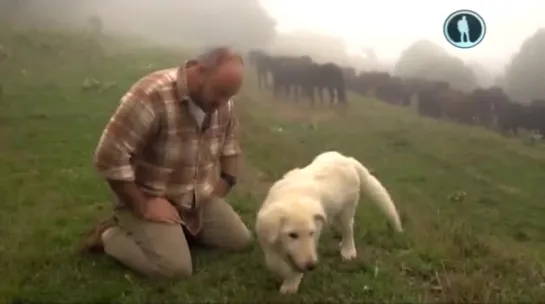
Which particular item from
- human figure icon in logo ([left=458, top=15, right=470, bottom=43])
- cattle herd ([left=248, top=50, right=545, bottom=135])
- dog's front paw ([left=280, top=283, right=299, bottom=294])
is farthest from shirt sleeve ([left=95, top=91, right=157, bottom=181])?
cattle herd ([left=248, top=50, right=545, bottom=135])

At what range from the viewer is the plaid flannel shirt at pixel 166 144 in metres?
4.00

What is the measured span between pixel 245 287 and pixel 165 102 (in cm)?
106

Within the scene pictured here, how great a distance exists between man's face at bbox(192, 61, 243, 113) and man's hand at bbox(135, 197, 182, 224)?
620 mm

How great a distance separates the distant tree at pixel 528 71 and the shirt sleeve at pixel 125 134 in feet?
14.7

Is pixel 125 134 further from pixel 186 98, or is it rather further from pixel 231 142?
pixel 231 142

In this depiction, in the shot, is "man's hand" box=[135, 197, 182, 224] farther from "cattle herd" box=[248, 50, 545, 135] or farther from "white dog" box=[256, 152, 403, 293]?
"cattle herd" box=[248, 50, 545, 135]

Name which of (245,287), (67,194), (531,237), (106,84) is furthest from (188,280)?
(106,84)

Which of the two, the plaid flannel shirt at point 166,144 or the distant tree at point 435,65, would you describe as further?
the distant tree at point 435,65

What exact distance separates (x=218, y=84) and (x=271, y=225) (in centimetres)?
78

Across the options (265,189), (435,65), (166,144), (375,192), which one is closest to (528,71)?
(435,65)

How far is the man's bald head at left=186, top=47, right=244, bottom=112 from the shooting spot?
3.92 m

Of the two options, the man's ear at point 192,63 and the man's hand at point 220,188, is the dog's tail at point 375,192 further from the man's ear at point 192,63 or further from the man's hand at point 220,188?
the man's ear at point 192,63

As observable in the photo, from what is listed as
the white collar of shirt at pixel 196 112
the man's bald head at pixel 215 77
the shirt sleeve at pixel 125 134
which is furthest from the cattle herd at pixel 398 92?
the shirt sleeve at pixel 125 134

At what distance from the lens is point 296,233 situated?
3.68 meters
